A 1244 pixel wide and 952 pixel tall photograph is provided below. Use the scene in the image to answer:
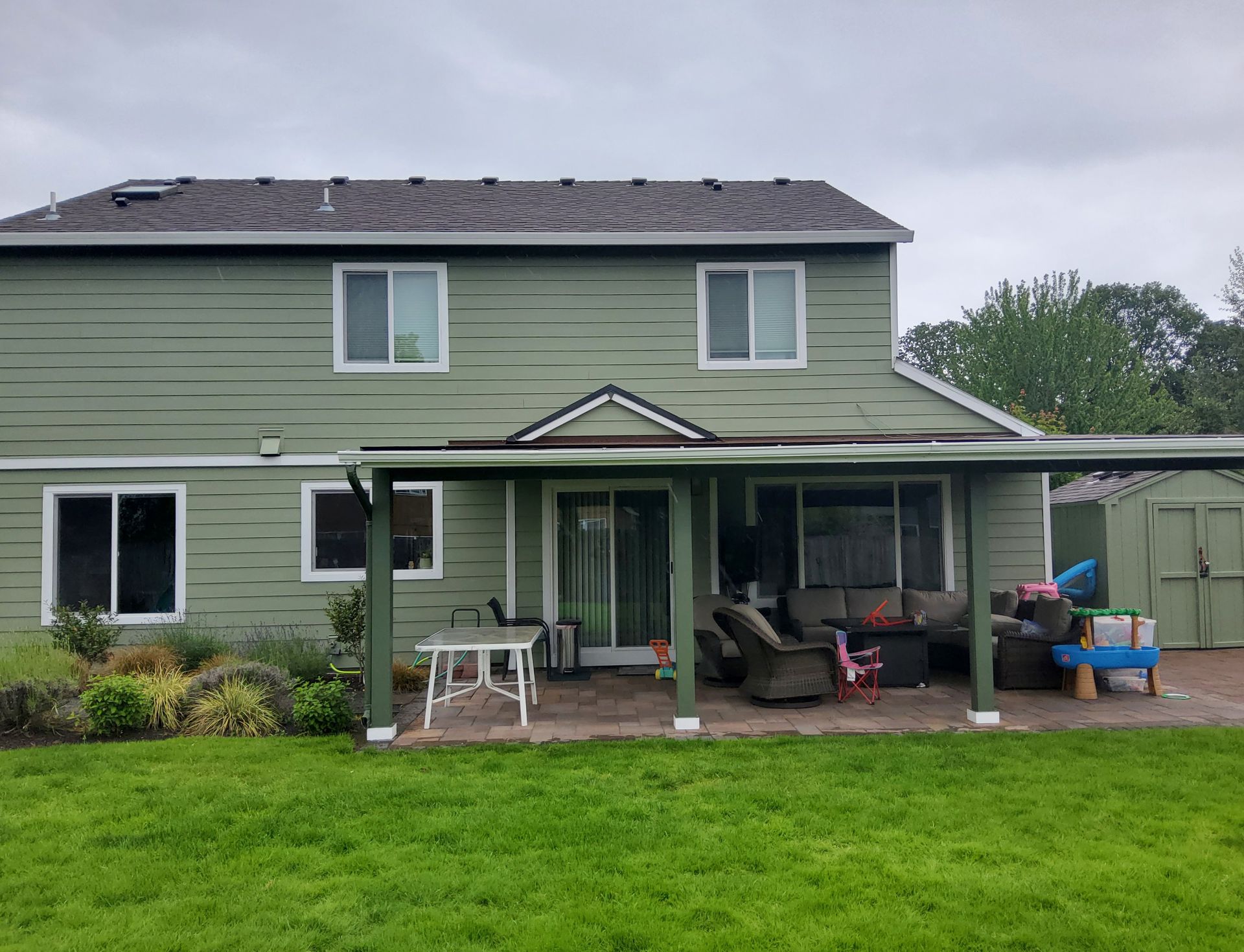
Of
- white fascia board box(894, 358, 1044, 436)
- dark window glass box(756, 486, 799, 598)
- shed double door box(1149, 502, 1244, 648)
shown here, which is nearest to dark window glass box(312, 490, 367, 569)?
dark window glass box(756, 486, 799, 598)

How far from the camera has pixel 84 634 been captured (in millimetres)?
9258

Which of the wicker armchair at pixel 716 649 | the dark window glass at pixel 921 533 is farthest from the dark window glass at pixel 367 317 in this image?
the dark window glass at pixel 921 533

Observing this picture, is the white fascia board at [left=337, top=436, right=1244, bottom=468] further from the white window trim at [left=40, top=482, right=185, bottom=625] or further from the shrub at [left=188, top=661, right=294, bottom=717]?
the white window trim at [left=40, top=482, right=185, bottom=625]

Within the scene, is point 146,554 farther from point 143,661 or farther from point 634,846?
point 634,846

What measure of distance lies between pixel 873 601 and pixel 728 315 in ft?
12.7

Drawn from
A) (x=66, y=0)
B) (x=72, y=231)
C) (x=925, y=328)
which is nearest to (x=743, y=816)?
(x=72, y=231)

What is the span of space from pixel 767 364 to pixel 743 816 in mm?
6725

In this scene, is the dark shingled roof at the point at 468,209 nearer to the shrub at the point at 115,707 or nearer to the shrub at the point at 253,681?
the shrub at the point at 253,681

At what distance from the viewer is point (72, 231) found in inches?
395

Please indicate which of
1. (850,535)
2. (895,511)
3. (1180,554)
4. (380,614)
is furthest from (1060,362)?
(380,614)

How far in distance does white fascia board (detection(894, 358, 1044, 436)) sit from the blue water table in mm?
2824

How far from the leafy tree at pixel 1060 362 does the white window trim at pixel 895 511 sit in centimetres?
1651

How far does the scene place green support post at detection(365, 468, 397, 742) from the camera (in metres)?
6.80

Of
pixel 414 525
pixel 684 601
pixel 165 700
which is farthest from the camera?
pixel 414 525
